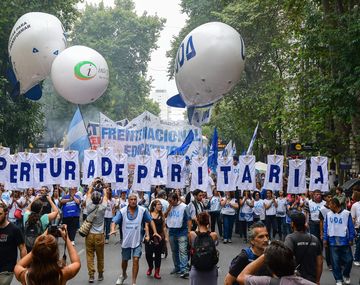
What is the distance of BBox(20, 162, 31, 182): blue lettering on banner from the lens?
592 inches

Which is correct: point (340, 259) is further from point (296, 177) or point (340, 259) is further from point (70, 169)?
point (70, 169)

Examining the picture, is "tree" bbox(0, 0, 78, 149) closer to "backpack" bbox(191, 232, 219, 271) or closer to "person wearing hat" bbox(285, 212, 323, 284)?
"backpack" bbox(191, 232, 219, 271)

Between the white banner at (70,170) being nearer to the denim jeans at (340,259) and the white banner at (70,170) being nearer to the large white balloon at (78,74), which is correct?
the large white balloon at (78,74)

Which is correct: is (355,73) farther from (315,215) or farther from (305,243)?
(305,243)

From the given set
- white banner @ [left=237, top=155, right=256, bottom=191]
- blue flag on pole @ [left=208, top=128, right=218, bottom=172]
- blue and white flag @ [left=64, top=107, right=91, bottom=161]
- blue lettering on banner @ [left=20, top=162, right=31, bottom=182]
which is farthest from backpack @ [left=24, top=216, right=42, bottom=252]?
blue flag on pole @ [left=208, top=128, right=218, bottom=172]

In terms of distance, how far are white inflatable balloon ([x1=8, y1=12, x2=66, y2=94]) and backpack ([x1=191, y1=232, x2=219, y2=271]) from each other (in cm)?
1174

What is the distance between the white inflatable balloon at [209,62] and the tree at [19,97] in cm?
1300

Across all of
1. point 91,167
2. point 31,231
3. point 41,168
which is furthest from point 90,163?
point 31,231

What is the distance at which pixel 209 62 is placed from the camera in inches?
540

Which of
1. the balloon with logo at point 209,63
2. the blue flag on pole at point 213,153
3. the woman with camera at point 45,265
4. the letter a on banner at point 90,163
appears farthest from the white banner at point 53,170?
the woman with camera at point 45,265

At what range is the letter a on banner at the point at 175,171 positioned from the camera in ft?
50.3

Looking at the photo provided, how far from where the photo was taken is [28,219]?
27.4ft

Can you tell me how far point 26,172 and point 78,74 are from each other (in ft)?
10.8

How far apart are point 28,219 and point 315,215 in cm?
730
